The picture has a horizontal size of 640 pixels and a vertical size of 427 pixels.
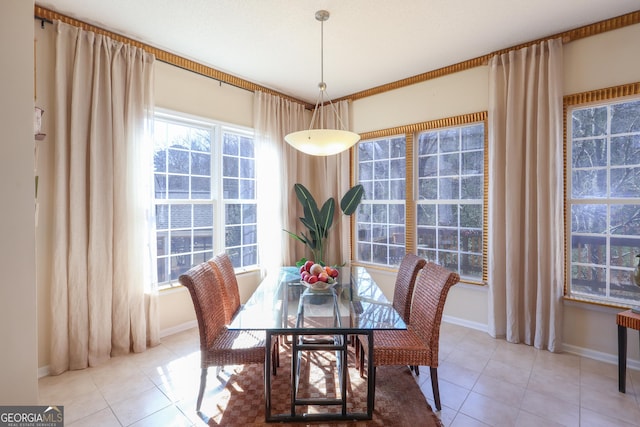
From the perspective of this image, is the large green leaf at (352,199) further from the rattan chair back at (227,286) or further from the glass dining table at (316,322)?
the rattan chair back at (227,286)

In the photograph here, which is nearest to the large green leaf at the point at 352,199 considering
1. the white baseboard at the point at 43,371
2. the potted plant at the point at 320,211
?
the potted plant at the point at 320,211

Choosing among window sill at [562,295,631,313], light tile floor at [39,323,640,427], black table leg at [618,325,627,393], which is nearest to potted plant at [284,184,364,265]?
light tile floor at [39,323,640,427]

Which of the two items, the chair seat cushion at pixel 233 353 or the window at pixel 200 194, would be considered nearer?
the chair seat cushion at pixel 233 353

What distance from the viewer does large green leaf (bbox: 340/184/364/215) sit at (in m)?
4.05

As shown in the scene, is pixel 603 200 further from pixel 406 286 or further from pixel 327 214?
pixel 327 214

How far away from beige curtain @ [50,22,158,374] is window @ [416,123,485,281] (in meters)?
3.08

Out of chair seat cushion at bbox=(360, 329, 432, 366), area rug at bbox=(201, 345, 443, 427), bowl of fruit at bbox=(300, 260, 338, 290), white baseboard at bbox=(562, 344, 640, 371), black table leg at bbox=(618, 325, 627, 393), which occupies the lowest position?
area rug at bbox=(201, 345, 443, 427)

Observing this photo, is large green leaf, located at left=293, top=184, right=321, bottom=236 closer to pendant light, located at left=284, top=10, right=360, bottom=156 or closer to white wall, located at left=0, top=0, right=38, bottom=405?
pendant light, located at left=284, top=10, right=360, bottom=156

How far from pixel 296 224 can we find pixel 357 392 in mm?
2615

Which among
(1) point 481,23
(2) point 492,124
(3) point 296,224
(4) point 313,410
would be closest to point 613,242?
(2) point 492,124

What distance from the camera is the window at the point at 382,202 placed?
12.9 ft

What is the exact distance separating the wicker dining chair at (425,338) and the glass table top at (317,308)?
212 mm

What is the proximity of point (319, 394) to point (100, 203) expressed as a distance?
7.85ft

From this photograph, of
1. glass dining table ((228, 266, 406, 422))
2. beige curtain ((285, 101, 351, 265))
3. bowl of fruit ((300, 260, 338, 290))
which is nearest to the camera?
glass dining table ((228, 266, 406, 422))
